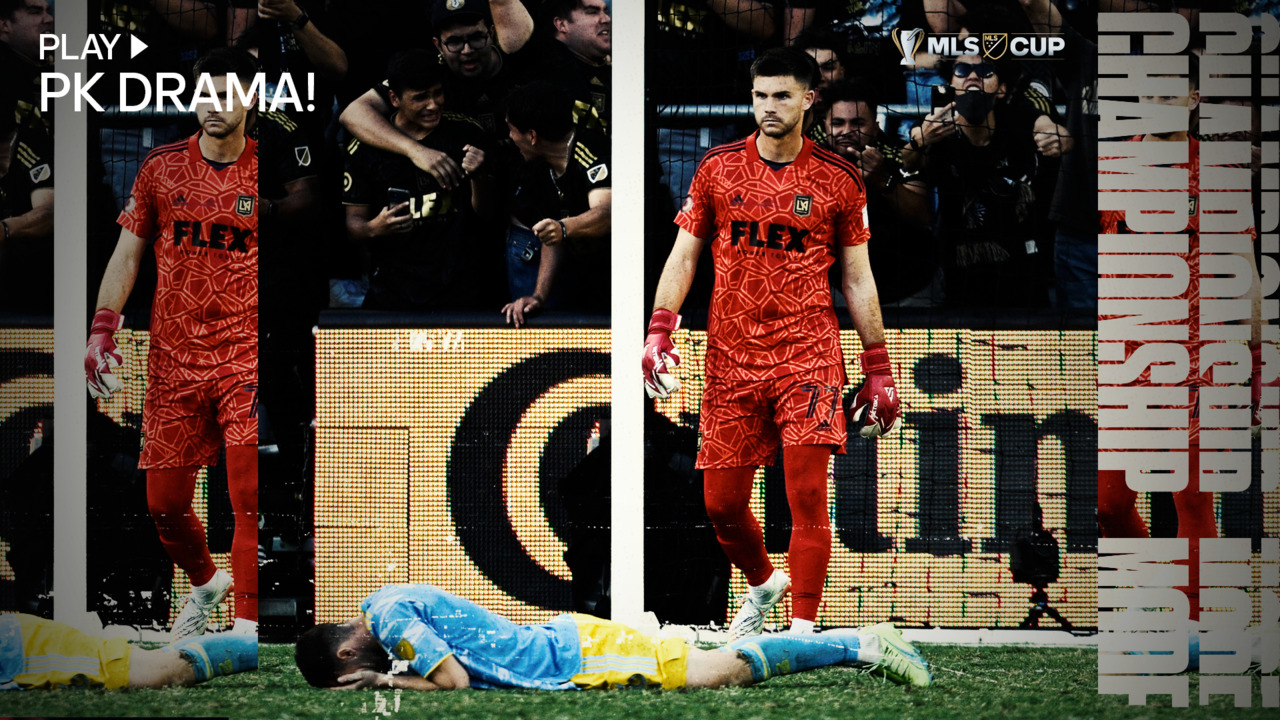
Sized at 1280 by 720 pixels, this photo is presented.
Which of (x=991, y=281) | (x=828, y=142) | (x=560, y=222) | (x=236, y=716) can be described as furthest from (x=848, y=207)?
(x=236, y=716)

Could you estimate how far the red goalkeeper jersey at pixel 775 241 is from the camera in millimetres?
4648

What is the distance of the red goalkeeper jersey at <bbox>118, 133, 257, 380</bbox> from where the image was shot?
4.80 metres

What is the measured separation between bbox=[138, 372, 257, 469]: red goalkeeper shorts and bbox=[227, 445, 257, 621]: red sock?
69 millimetres

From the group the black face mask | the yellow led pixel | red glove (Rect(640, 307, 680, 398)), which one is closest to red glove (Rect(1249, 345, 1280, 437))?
the black face mask

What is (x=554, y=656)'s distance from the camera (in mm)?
4398

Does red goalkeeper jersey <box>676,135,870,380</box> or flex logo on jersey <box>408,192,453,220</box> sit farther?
flex logo on jersey <box>408,192,453,220</box>

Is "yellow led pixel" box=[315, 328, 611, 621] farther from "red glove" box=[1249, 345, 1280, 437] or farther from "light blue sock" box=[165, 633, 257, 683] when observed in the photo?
"red glove" box=[1249, 345, 1280, 437]

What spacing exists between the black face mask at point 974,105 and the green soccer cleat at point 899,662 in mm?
1934

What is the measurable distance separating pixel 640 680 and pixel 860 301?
1.60m

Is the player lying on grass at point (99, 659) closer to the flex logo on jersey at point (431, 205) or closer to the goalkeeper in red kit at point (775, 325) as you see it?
the flex logo on jersey at point (431, 205)

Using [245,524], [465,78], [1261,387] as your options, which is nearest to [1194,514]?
[1261,387]

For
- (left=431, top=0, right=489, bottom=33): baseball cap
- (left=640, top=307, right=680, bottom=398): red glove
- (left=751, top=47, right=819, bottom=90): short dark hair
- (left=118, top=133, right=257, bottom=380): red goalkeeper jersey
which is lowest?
(left=640, top=307, right=680, bottom=398): red glove

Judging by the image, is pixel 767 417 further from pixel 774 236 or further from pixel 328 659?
pixel 328 659

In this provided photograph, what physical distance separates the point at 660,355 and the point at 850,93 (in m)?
1.21
